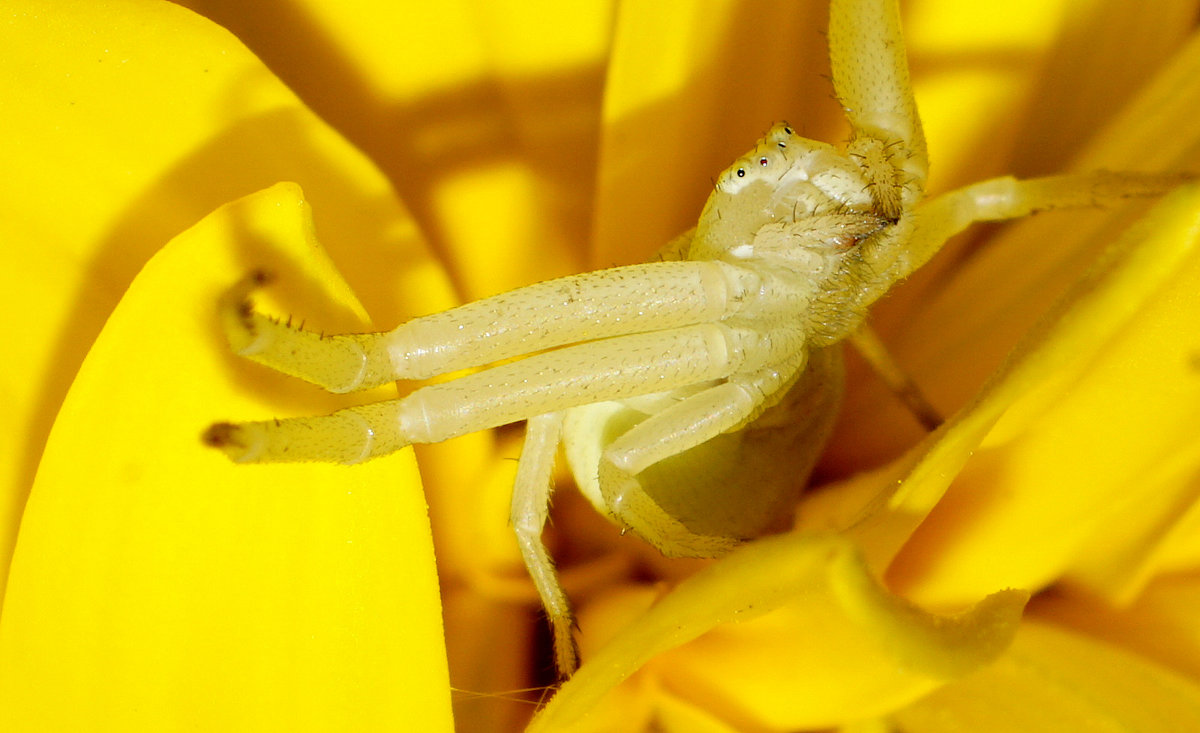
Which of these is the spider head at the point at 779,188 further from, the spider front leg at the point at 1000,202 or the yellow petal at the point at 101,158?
the yellow petal at the point at 101,158

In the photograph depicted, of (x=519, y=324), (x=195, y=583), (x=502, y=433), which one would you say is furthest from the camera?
A: (x=502, y=433)

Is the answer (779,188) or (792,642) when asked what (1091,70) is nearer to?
(779,188)

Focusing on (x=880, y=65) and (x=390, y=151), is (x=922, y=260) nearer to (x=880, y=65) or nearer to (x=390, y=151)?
(x=880, y=65)

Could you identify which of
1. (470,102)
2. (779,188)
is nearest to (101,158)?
(470,102)

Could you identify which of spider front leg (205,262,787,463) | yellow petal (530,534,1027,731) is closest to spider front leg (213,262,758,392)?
spider front leg (205,262,787,463)

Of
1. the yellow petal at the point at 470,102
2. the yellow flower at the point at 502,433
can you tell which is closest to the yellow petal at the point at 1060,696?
the yellow flower at the point at 502,433

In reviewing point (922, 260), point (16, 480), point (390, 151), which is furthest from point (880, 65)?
point (16, 480)

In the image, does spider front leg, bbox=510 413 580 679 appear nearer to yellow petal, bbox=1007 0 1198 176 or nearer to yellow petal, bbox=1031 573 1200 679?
yellow petal, bbox=1031 573 1200 679

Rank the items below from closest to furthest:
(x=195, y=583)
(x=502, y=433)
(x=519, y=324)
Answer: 1. (x=195, y=583)
2. (x=519, y=324)
3. (x=502, y=433)
